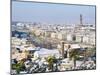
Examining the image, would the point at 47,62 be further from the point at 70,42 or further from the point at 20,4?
the point at 20,4

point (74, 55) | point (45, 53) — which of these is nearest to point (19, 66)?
point (45, 53)

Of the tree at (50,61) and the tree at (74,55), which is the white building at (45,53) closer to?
the tree at (50,61)

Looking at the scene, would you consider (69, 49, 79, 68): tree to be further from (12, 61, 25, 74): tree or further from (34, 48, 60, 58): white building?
(12, 61, 25, 74): tree

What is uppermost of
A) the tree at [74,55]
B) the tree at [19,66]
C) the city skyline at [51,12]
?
the city skyline at [51,12]

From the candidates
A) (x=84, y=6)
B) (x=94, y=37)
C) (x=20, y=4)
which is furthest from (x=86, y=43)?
(x=20, y=4)

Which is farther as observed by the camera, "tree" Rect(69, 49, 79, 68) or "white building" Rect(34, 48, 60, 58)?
"tree" Rect(69, 49, 79, 68)

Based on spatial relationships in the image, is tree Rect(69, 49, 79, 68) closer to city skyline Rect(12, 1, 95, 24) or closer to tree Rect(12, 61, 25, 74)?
city skyline Rect(12, 1, 95, 24)

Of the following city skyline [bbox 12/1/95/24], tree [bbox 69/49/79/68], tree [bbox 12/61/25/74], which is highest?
city skyline [bbox 12/1/95/24]

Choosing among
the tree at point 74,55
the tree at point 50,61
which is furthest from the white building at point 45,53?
the tree at point 74,55

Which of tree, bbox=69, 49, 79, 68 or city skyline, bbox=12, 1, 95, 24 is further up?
city skyline, bbox=12, 1, 95, 24

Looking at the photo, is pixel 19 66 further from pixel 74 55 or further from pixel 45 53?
pixel 74 55

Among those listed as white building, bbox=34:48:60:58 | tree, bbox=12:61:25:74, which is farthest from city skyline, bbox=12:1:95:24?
tree, bbox=12:61:25:74
